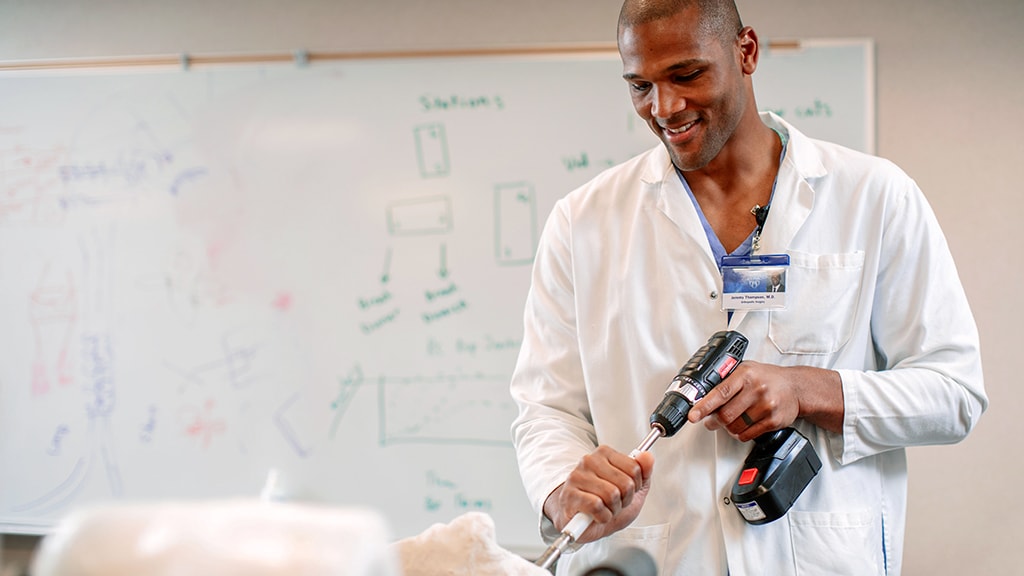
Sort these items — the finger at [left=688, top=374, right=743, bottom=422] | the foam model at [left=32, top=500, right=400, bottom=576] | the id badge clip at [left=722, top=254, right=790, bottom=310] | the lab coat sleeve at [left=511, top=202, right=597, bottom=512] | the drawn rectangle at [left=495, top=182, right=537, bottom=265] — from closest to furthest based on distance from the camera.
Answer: the foam model at [left=32, top=500, right=400, bottom=576] < the finger at [left=688, top=374, right=743, bottom=422] < the id badge clip at [left=722, top=254, right=790, bottom=310] < the lab coat sleeve at [left=511, top=202, right=597, bottom=512] < the drawn rectangle at [left=495, top=182, right=537, bottom=265]

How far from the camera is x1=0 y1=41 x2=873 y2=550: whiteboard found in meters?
2.75

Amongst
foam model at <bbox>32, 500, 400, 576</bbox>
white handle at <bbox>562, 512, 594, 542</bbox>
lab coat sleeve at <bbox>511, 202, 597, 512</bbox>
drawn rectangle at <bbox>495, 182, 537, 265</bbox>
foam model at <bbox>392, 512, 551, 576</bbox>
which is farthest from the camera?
drawn rectangle at <bbox>495, 182, 537, 265</bbox>

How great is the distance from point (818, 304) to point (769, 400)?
223mm

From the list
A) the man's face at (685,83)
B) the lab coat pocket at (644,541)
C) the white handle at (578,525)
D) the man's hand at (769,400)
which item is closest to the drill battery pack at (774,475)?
the man's hand at (769,400)

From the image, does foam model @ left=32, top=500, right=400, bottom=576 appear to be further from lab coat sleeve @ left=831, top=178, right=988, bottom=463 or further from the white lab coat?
lab coat sleeve @ left=831, top=178, right=988, bottom=463

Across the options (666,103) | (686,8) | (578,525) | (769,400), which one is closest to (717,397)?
(769,400)

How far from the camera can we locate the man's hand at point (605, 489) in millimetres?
1099

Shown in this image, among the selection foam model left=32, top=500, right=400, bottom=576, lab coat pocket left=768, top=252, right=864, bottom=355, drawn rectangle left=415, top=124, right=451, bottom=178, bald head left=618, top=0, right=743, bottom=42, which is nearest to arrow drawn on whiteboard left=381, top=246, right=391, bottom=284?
drawn rectangle left=415, top=124, right=451, bottom=178

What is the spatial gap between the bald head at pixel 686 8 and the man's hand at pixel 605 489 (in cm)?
70

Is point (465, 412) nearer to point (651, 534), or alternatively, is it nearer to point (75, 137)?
point (651, 534)

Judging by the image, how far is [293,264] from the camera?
2836mm

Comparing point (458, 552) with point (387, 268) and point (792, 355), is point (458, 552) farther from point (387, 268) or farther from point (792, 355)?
point (387, 268)

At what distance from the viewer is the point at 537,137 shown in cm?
275

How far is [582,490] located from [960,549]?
2050 millimetres
